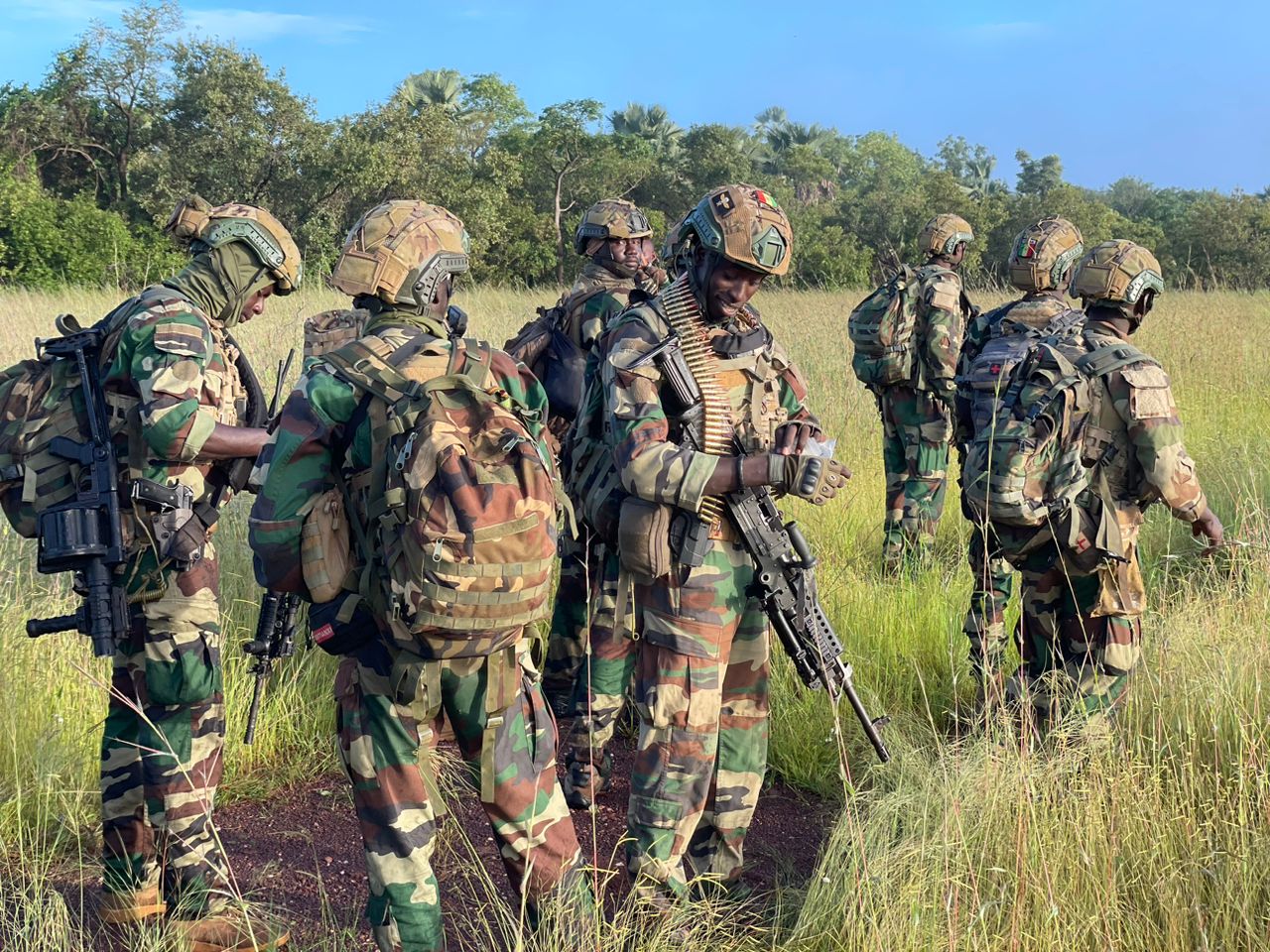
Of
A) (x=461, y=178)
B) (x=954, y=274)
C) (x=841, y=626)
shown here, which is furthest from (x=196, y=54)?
(x=841, y=626)

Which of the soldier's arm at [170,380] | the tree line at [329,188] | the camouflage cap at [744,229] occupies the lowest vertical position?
the soldier's arm at [170,380]

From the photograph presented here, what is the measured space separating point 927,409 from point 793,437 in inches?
162

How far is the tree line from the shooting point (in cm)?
1862

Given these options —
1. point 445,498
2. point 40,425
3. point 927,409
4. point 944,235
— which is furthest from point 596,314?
point 944,235

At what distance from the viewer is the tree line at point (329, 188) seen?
1862 cm

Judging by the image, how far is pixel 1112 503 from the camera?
3609 mm

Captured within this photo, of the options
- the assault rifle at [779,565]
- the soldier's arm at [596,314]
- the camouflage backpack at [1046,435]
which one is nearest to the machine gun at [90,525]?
the assault rifle at [779,565]

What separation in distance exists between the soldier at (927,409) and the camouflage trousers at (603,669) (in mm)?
2807

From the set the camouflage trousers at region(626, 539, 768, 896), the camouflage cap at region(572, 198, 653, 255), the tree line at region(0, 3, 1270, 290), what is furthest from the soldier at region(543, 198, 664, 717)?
the tree line at region(0, 3, 1270, 290)

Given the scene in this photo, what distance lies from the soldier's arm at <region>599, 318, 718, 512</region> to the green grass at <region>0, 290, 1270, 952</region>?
0.70 metres

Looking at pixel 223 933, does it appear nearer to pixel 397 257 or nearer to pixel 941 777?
pixel 397 257

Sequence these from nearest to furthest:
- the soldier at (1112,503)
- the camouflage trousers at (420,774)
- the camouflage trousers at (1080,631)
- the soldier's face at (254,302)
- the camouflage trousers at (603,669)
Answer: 1. the camouflage trousers at (420,774)
2. the soldier's face at (254,302)
3. the soldier at (1112,503)
4. the camouflage trousers at (1080,631)
5. the camouflage trousers at (603,669)

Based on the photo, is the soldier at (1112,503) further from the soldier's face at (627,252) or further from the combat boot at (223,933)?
the combat boot at (223,933)

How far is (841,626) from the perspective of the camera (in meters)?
4.84
